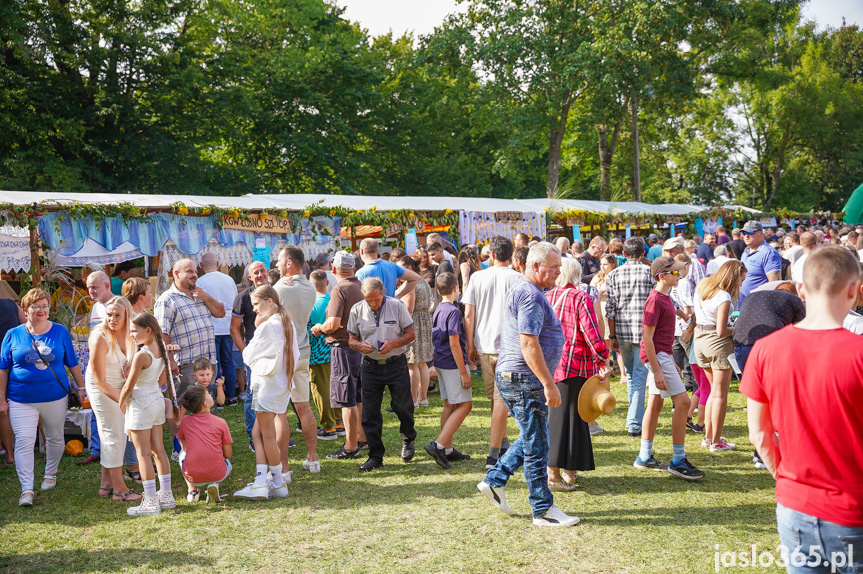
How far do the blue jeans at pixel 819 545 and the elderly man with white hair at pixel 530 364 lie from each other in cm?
190

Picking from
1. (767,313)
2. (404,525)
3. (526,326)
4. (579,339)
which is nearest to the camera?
(526,326)

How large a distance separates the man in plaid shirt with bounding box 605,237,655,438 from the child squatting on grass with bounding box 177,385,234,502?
3.44 metres

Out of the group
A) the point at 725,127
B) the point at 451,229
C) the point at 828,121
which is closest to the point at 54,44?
the point at 451,229

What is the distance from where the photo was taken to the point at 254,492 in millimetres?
5270

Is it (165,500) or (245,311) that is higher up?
(245,311)

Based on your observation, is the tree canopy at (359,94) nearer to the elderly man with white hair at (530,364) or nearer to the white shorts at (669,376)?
the white shorts at (669,376)

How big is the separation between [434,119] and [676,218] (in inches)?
620

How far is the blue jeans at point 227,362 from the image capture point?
8523mm

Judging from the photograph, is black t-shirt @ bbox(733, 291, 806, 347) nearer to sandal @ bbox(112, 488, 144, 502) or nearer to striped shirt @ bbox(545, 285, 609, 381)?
striped shirt @ bbox(545, 285, 609, 381)

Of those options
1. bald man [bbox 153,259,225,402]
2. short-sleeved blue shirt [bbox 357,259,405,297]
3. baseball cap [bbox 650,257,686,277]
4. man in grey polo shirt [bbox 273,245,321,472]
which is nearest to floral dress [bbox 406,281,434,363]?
short-sleeved blue shirt [bbox 357,259,405,297]

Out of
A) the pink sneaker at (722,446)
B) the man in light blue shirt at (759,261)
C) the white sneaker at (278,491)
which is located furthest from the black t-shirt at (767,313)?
the man in light blue shirt at (759,261)

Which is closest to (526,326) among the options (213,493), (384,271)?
(213,493)

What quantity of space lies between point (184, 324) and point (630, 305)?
378 centimetres

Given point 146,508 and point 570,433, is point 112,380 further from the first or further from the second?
point 570,433
